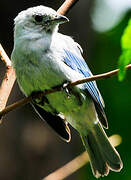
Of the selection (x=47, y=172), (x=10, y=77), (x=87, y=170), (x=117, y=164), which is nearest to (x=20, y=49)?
(x=10, y=77)

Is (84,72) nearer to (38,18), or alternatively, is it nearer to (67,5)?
(38,18)

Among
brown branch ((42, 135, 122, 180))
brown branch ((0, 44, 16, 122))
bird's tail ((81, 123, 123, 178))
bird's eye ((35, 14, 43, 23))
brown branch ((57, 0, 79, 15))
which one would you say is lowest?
bird's tail ((81, 123, 123, 178))

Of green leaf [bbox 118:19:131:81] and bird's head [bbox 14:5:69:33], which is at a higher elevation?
green leaf [bbox 118:19:131:81]

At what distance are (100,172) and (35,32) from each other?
69.3 inches

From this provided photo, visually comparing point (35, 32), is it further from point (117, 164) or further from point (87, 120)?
point (117, 164)

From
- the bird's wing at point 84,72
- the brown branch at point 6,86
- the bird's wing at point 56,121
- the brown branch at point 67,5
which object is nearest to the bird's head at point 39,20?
the bird's wing at point 84,72

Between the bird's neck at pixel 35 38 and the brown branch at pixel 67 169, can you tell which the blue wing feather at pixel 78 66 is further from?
the brown branch at pixel 67 169

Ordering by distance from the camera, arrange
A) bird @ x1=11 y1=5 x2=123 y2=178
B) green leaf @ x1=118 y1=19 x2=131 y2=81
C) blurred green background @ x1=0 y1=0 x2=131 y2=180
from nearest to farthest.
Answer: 1. green leaf @ x1=118 y1=19 x2=131 y2=81
2. bird @ x1=11 y1=5 x2=123 y2=178
3. blurred green background @ x1=0 y1=0 x2=131 y2=180

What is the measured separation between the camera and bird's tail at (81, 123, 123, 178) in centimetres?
526

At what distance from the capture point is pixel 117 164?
516 centimetres

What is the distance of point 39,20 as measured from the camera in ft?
17.0

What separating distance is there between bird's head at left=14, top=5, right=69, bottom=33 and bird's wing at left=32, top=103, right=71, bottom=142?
91 cm

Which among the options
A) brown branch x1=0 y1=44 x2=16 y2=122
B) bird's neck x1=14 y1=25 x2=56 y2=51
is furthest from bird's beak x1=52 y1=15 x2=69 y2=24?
brown branch x1=0 y1=44 x2=16 y2=122

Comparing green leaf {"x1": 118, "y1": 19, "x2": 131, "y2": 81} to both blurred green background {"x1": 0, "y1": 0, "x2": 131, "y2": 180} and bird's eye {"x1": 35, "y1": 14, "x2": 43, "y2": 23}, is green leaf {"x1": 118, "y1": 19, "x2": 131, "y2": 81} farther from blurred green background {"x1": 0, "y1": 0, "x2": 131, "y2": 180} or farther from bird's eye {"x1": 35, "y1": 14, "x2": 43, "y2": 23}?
blurred green background {"x1": 0, "y1": 0, "x2": 131, "y2": 180}
